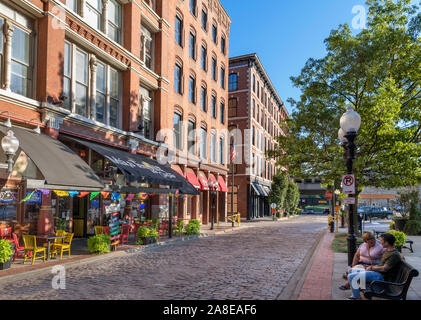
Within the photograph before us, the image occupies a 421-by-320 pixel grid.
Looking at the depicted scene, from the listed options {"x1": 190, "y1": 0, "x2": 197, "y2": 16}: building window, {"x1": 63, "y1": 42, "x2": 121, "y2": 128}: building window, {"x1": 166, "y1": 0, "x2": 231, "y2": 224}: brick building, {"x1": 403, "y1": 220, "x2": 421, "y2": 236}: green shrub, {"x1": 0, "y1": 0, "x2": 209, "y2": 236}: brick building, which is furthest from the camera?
{"x1": 190, "y1": 0, "x2": 197, "y2": 16}: building window

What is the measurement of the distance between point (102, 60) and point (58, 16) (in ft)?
11.3

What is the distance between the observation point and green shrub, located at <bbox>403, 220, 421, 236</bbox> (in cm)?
2125

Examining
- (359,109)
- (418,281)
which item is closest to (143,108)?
(359,109)

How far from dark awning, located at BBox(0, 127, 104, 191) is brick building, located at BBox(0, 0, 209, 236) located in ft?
0.15

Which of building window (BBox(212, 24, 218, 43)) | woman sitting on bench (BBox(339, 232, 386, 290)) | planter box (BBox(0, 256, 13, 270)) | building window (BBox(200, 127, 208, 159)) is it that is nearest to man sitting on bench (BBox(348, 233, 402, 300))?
woman sitting on bench (BBox(339, 232, 386, 290))

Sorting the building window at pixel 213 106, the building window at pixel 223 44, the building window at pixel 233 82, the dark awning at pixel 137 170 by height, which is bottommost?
the dark awning at pixel 137 170

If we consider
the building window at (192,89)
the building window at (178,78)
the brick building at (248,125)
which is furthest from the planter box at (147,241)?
the brick building at (248,125)

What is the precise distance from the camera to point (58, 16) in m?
13.3

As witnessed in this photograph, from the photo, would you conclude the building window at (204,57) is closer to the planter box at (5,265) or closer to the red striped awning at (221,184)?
the red striped awning at (221,184)

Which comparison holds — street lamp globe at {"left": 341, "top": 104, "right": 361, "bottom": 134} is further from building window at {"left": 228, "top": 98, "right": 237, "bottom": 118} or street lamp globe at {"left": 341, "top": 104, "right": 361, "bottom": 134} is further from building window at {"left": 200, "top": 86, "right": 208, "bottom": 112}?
building window at {"left": 228, "top": 98, "right": 237, "bottom": 118}

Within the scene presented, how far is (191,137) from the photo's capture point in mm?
26406

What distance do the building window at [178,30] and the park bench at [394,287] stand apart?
869 inches

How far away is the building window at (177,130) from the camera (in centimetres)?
2395
